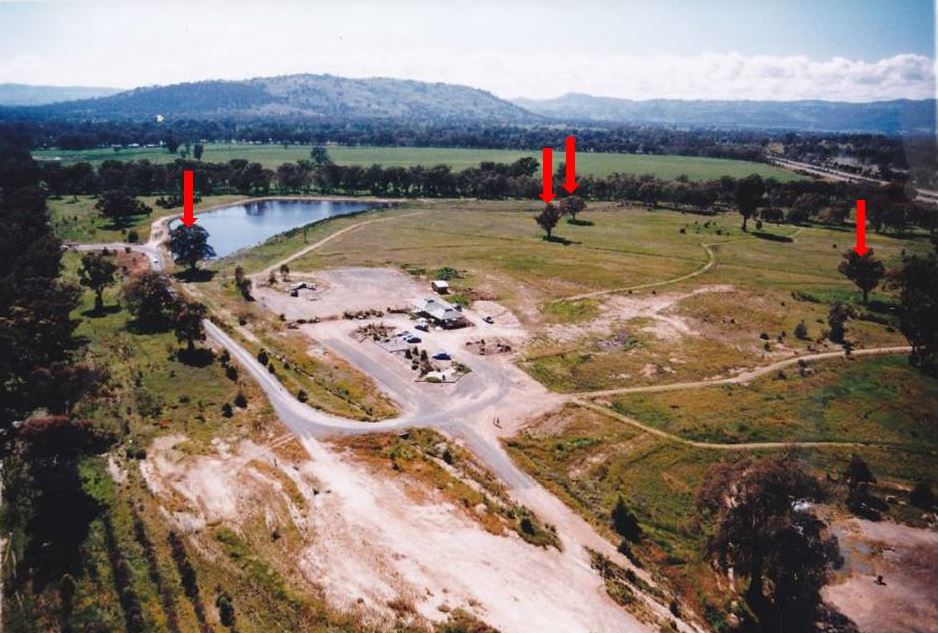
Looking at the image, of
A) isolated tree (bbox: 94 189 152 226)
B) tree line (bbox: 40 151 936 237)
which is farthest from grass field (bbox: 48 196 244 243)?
tree line (bbox: 40 151 936 237)

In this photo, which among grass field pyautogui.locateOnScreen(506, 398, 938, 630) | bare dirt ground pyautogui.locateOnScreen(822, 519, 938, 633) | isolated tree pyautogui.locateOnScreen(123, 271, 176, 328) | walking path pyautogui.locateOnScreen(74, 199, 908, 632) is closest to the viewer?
bare dirt ground pyautogui.locateOnScreen(822, 519, 938, 633)

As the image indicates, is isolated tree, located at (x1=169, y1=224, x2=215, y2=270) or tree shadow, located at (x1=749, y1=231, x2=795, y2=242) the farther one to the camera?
tree shadow, located at (x1=749, y1=231, x2=795, y2=242)

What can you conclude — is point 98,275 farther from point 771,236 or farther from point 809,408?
point 771,236

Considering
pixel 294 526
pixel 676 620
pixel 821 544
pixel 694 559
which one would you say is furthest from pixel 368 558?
pixel 821 544

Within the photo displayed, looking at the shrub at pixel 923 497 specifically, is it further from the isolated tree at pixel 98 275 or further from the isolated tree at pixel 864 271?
the isolated tree at pixel 98 275

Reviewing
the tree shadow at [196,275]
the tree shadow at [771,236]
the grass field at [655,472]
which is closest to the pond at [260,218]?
the tree shadow at [196,275]

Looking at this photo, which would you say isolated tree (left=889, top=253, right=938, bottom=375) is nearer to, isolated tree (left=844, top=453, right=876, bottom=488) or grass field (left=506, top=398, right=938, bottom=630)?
grass field (left=506, top=398, right=938, bottom=630)
